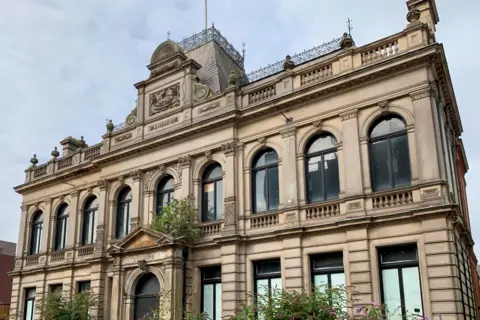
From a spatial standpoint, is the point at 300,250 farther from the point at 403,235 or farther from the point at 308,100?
the point at 308,100

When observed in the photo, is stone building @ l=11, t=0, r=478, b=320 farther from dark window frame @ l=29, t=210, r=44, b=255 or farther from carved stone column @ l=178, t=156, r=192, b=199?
dark window frame @ l=29, t=210, r=44, b=255

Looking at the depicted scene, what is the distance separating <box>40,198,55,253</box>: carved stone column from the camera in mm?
28734

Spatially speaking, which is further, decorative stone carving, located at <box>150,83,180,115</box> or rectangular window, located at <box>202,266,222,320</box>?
decorative stone carving, located at <box>150,83,180,115</box>

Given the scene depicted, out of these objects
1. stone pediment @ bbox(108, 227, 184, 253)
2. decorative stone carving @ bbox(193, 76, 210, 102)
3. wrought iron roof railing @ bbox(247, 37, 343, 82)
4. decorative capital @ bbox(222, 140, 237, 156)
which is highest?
wrought iron roof railing @ bbox(247, 37, 343, 82)

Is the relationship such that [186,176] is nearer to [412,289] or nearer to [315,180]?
[315,180]

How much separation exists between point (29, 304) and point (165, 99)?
14.2 m

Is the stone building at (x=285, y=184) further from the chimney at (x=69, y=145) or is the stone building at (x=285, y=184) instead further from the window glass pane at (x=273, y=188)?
the chimney at (x=69, y=145)

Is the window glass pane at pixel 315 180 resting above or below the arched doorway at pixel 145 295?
above

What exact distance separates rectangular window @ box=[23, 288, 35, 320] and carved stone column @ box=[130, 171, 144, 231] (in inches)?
357

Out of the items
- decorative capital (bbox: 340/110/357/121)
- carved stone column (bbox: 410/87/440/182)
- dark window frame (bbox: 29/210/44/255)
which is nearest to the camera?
carved stone column (bbox: 410/87/440/182)

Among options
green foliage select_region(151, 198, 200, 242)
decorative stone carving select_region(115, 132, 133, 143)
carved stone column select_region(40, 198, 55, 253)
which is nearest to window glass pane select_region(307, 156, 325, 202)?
green foliage select_region(151, 198, 200, 242)

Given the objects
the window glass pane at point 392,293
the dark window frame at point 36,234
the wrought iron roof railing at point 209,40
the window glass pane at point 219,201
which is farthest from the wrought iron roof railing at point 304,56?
the dark window frame at point 36,234

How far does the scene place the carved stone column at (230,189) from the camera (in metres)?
20.5

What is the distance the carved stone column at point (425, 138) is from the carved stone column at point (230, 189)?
23.6 ft
